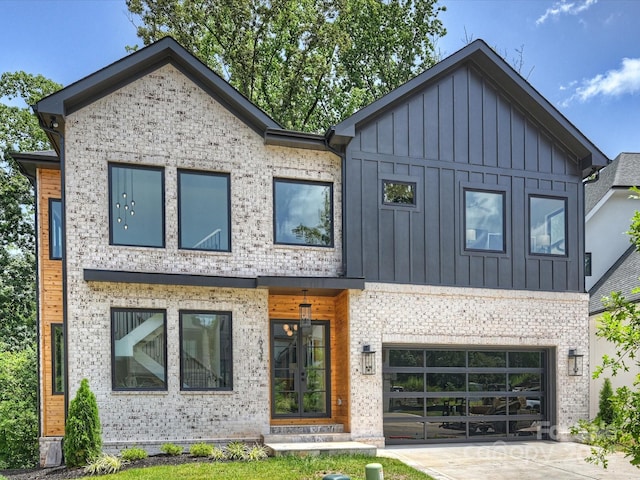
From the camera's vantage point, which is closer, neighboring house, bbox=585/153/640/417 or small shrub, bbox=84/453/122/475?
small shrub, bbox=84/453/122/475

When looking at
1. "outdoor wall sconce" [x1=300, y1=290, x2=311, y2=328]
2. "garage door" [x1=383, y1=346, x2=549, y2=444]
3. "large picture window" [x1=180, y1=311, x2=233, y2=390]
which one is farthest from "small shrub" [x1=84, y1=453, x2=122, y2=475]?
"garage door" [x1=383, y1=346, x2=549, y2=444]

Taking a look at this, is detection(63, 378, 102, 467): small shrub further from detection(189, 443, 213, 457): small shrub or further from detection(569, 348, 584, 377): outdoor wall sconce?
detection(569, 348, 584, 377): outdoor wall sconce

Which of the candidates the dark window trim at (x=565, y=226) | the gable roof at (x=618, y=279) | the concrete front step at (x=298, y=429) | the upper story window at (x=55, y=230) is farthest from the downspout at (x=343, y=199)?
the gable roof at (x=618, y=279)

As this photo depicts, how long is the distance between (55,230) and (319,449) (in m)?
7.40

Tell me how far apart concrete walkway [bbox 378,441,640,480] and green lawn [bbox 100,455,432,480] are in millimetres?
613

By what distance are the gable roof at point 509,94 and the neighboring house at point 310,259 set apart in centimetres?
5

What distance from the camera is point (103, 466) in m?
10.0

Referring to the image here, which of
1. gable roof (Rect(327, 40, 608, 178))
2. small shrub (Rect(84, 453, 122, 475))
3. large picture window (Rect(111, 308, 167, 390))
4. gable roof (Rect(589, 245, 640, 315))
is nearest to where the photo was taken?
small shrub (Rect(84, 453, 122, 475))

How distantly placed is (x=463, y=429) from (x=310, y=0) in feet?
50.0

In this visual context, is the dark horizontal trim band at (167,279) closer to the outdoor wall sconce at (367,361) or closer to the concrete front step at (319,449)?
the outdoor wall sconce at (367,361)

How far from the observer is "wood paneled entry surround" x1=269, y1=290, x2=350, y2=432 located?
12.9 metres

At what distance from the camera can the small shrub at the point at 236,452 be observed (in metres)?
10.9

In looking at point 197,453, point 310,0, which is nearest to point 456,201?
point 197,453

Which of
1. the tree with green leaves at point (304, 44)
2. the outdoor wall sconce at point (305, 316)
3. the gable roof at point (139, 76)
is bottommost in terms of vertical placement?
the outdoor wall sconce at point (305, 316)
